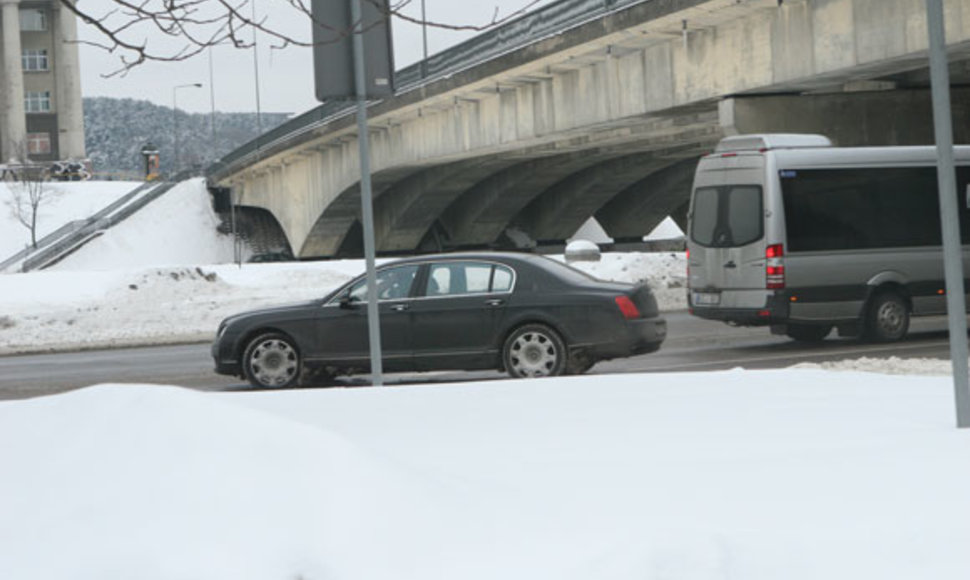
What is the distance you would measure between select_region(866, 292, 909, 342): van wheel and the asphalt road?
7.3 inches

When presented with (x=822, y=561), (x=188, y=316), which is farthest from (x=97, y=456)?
(x=188, y=316)

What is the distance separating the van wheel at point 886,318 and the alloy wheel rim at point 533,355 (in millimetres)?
5862

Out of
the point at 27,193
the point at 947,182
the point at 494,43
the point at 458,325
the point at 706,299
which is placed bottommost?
the point at 458,325

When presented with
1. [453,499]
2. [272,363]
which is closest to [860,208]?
[272,363]

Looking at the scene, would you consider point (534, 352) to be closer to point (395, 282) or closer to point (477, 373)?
point (395, 282)

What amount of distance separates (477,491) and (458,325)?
9296 millimetres

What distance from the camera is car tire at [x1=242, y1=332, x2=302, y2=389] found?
13906mm

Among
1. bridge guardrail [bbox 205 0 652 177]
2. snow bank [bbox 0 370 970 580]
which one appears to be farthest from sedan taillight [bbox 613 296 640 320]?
bridge guardrail [bbox 205 0 652 177]

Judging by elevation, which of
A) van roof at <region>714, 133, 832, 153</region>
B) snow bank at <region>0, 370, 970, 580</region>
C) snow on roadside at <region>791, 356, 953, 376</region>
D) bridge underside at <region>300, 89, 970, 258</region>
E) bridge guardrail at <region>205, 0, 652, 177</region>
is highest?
bridge guardrail at <region>205, 0, 652, 177</region>

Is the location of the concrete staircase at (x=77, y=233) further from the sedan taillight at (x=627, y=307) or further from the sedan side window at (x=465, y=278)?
the sedan taillight at (x=627, y=307)

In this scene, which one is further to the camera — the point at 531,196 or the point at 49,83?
the point at 49,83

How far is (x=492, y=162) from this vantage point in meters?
43.7

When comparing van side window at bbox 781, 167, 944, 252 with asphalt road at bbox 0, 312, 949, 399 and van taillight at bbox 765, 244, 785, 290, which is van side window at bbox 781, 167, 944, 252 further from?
asphalt road at bbox 0, 312, 949, 399

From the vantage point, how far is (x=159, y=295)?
2883cm
